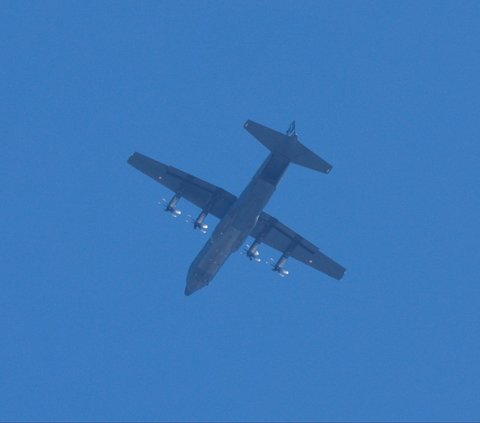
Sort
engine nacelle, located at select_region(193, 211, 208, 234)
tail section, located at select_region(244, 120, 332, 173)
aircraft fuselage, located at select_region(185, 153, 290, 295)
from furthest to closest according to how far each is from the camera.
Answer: engine nacelle, located at select_region(193, 211, 208, 234) → aircraft fuselage, located at select_region(185, 153, 290, 295) → tail section, located at select_region(244, 120, 332, 173)

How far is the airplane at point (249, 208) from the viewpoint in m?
66.6

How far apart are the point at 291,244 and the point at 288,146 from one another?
11.7m

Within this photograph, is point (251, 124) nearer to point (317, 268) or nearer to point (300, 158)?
point (300, 158)

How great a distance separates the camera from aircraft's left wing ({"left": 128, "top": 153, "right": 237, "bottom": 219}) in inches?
2884

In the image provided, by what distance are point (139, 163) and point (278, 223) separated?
10.9 m

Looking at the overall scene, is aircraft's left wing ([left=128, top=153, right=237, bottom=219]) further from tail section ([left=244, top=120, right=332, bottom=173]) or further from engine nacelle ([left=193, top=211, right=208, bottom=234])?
tail section ([left=244, top=120, right=332, bottom=173])

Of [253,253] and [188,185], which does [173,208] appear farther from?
[253,253]

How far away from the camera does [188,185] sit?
73688mm

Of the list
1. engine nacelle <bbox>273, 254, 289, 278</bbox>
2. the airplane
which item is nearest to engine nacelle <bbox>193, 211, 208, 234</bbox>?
the airplane

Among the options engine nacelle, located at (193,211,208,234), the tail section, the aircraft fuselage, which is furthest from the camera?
engine nacelle, located at (193,211,208,234)

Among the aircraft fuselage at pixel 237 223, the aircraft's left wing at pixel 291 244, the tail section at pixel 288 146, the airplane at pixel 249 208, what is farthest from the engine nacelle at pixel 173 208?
the tail section at pixel 288 146

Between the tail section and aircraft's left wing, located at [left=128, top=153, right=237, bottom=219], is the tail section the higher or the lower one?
the higher one

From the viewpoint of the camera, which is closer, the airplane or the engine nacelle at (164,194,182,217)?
the airplane

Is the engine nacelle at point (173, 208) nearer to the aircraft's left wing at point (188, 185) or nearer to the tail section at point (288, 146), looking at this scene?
the aircraft's left wing at point (188, 185)
